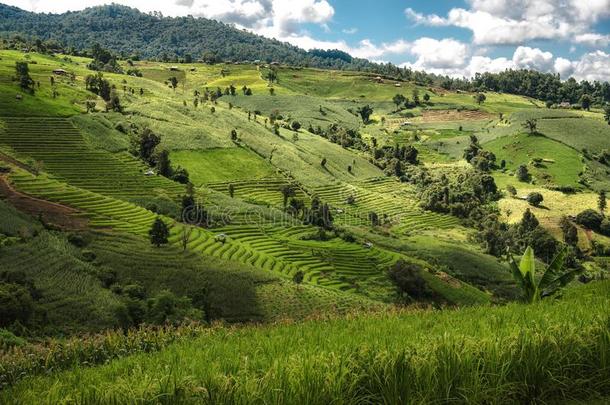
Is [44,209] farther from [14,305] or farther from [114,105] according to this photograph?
[114,105]

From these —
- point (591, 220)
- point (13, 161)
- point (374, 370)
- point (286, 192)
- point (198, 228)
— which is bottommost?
point (198, 228)

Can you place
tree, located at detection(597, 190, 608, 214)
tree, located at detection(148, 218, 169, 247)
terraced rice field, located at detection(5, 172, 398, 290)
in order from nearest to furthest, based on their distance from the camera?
tree, located at detection(148, 218, 169, 247)
terraced rice field, located at detection(5, 172, 398, 290)
tree, located at detection(597, 190, 608, 214)

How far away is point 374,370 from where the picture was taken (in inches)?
316

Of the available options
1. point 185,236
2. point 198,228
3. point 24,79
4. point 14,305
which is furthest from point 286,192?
point 14,305

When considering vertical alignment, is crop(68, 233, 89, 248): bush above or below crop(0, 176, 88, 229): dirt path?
below

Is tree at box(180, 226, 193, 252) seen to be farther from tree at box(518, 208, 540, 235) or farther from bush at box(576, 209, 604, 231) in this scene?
bush at box(576, 209, 604, 231)

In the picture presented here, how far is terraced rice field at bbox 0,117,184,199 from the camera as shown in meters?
99.2

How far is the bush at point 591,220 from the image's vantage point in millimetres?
126750

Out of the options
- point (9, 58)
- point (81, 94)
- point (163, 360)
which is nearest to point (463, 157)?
point (81, 94)

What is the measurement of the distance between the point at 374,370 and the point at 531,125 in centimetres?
20324

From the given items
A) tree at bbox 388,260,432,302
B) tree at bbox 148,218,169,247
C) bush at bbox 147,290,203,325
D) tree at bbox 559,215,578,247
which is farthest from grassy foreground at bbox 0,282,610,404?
tree at bbox 559,215,578,247

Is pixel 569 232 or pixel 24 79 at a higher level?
pixel 24 79

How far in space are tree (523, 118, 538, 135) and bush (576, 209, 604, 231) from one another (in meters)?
69.0

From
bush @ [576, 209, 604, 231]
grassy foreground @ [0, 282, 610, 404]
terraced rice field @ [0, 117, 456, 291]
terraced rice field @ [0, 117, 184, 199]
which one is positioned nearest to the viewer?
grassy foreground @ [0, 282, 610, 404]
